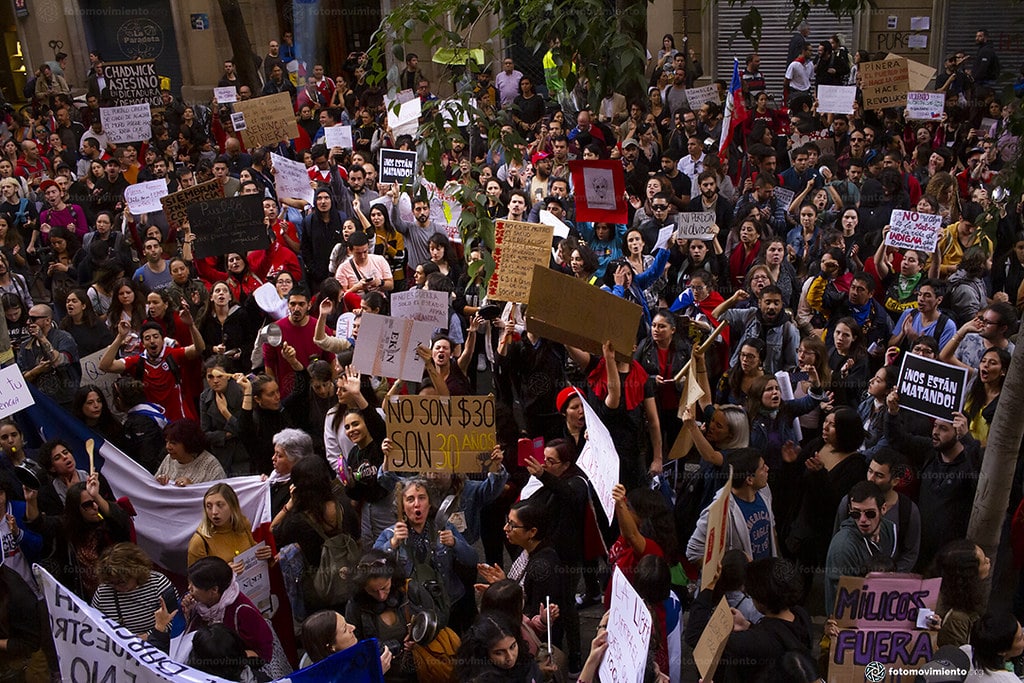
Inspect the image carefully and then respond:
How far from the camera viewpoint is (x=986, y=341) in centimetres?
720

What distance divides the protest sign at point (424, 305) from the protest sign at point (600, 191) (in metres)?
1.83

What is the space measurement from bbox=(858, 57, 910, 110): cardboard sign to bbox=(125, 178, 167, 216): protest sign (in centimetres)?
877

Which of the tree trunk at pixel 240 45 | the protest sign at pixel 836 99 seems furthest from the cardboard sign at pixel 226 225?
the tree trunk at pixel 240 45

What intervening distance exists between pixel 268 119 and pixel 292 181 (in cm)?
271

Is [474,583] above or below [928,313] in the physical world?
below

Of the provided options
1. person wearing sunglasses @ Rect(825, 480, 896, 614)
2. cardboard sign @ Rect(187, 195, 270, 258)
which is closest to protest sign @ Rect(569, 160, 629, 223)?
cardboard sign @ Rect(187, 195, 270, 258)

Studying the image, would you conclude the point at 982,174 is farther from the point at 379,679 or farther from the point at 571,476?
the point at 379,679

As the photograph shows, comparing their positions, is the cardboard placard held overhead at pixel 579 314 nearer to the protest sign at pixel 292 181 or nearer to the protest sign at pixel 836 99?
the protest sign at pixel 292 181

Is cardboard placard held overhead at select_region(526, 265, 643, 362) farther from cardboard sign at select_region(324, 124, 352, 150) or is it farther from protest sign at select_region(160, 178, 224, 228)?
cardboard sign at select_region(324, 124, 352, 150)

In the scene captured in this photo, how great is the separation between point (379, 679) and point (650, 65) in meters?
18.8

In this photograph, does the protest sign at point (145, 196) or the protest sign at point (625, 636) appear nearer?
the protest sign at point (625, 636)

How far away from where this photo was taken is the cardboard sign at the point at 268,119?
46.2 ft

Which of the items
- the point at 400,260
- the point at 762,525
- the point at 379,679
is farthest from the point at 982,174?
the point at 379,679

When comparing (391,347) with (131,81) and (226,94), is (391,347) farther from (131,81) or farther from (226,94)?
(226,94)
